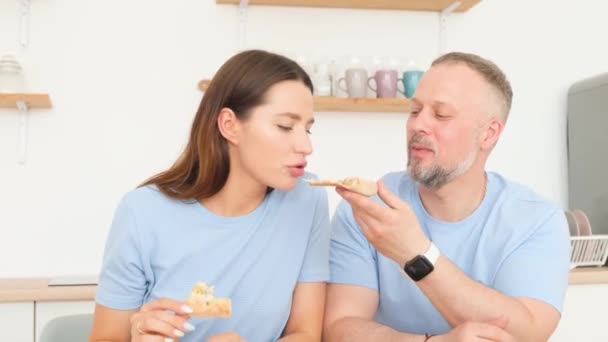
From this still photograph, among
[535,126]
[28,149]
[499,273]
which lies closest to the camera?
[499,273]

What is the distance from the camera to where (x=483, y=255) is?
1417 millimetres

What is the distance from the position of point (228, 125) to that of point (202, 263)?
11.1 inches

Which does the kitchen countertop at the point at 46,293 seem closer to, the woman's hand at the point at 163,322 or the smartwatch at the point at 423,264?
the woman's hand at the point at 163,322

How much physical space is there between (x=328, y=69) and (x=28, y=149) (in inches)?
44.6

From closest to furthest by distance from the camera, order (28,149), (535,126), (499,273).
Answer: (499,273) → (28,149) → (535,126)

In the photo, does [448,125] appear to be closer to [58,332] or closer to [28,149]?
[58,332]

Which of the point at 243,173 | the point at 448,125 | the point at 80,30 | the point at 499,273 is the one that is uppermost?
the point at 80,30

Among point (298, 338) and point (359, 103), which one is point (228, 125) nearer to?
point (298, 338)

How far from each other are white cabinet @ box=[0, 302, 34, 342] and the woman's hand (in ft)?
3.61

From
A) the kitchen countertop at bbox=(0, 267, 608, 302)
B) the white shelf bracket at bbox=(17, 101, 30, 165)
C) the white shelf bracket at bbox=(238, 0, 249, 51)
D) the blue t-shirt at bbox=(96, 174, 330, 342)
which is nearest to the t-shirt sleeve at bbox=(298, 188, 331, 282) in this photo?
the blue t-shirt at bbox=(96, 174, 330, 342)

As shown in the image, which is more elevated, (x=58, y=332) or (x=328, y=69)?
(x=328, y=69)

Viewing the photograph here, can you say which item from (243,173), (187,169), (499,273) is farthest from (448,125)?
(187,169)

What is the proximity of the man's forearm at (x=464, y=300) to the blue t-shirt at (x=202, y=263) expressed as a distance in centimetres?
29

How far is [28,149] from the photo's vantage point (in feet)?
8.50
